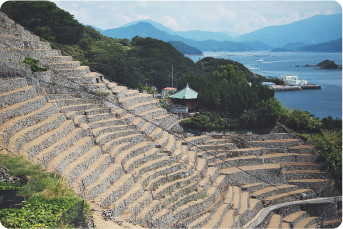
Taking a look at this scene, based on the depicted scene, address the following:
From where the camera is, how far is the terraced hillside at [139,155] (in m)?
13.1

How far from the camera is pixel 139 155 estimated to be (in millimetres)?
16781

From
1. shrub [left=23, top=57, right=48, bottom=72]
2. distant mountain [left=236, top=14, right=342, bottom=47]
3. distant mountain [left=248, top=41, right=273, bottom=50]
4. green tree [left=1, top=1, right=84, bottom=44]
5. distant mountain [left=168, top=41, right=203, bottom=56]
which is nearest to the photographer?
shrub [left=23, top=57, right=48, bottom=72]

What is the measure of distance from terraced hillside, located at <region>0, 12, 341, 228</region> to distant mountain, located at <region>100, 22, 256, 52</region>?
88128 millimetres

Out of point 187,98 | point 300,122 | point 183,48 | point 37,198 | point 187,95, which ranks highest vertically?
point 183,48

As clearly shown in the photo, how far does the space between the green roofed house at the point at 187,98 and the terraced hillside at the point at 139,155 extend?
3423 mm

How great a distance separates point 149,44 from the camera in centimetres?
5544

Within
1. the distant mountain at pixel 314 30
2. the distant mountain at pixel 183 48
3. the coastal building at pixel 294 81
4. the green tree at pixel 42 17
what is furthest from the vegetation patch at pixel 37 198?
the distant mountain at pixel 183 48

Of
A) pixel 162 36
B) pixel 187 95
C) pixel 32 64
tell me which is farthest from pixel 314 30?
pixel 32 64

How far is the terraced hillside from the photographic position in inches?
517

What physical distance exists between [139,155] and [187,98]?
11.5m

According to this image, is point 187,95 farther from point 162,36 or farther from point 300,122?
point 162,36

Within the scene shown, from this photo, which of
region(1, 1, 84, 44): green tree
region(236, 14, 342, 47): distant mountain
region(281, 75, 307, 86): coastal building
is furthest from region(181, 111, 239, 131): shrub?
region(236, 14, 342, 47): distant mountain

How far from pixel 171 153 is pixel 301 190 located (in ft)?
30.3

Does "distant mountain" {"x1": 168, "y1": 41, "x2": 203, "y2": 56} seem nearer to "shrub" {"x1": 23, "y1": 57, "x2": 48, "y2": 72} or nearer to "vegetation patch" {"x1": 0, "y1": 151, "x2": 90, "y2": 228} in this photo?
"shrub" {"x1": 23, "y1": 57, "x2": 48, "y2": 72}
